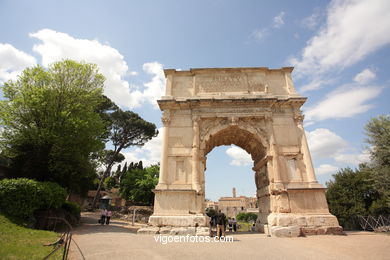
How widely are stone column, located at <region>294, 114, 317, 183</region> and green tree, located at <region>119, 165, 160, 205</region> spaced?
19708 millimetres

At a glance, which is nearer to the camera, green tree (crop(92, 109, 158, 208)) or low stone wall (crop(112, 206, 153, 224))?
low stone wall (crop(112, 206, 153, 224))

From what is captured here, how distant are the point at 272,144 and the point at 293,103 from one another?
298 centimetres

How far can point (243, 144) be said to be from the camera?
14.3m

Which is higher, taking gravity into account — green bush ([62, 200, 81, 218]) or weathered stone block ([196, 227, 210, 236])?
green bush ([62, 200, 81, 218])

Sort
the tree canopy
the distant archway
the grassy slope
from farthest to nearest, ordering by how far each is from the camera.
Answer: the tree canopy → the distant archway → the grassy slope

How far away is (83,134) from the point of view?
12.2 m

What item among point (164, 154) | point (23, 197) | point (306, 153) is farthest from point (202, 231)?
point (23, 197)

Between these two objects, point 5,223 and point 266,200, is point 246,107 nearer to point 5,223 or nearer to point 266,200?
point 266,200

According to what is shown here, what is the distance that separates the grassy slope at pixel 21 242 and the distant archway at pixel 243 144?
151 inches

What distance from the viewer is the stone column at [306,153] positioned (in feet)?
34.9

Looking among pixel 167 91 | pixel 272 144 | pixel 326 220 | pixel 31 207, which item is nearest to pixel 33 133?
pixel 31 207

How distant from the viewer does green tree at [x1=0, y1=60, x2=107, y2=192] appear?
445 inches

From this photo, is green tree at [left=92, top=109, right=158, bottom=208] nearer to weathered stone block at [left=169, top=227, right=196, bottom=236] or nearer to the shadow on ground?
the shadow on ground

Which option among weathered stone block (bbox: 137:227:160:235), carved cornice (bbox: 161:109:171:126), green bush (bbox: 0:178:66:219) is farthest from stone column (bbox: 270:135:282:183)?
green bush (bbox: 0:178:66:219)
